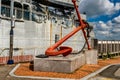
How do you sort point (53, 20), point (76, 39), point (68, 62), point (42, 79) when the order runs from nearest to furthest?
point (42, 79)
point (68, 62)
point (53, 20)
point (76, 39)

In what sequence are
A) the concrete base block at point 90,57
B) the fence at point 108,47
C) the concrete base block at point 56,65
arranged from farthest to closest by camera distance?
the fence at point 108,47 → the concrete base block at point 90,57 → the concrete base block at point 56,65

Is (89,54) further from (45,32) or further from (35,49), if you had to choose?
(45,32)

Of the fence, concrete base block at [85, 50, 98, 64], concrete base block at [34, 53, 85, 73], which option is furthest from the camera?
the fence

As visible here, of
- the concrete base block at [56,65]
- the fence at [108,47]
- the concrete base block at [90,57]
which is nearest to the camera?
the concrete base block at [56,65]

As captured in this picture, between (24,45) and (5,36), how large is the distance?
13.0 ft

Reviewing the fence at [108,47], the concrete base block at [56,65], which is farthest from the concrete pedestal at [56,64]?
Answer: the fence at [108,47]

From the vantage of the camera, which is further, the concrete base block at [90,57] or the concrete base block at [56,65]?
the concrete base block at [90,57]

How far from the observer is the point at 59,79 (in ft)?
54.2

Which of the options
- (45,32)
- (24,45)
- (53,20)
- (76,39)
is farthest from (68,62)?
(76,39)

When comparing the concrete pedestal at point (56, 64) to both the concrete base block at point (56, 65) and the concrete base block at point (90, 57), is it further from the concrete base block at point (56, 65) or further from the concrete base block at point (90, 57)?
the concrete base block at point (90, 57)

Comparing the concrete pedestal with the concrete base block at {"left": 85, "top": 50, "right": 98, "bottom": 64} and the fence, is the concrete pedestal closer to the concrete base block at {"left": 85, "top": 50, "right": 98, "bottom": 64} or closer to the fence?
the concrete base block at {"left": 85, "top": 50, "right": 98, "bottom": 64}

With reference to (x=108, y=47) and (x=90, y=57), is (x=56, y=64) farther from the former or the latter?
(x=108, y=47)

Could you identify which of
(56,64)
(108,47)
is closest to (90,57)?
(56,64)

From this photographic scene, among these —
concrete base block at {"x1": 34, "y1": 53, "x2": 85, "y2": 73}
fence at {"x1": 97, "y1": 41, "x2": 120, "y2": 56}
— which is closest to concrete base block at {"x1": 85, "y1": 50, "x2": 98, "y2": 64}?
concrete base block at {"x1": 34, "y1": 53, "x2": 85, "y2": 73}
